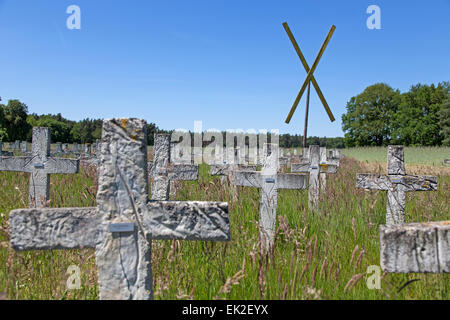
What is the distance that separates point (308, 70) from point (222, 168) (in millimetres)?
10262

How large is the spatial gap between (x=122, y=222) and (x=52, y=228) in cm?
38

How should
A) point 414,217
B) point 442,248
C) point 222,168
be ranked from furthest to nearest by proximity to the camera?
point 222,168
point 414,217
point 442,248

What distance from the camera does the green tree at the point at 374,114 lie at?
200ft

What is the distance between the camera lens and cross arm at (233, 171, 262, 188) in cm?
377

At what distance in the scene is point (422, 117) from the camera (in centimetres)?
5578

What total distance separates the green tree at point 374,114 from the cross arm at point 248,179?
63.2 meters

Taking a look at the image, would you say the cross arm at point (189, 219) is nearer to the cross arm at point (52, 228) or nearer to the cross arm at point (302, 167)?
the cross arm at point (52, 228)

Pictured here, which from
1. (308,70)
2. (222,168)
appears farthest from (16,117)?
(222,168)

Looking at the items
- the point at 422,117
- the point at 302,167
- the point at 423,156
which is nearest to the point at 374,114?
the point at 422,117

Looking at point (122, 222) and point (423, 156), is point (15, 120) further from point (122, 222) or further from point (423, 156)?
point (122, 222)

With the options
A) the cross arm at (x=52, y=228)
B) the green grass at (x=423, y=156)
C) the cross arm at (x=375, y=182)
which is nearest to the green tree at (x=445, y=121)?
the green grass at (x=423, y=156)

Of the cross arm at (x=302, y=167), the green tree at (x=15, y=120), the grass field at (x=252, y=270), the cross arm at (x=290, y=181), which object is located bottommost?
the grass field at (x=252, y=270)
